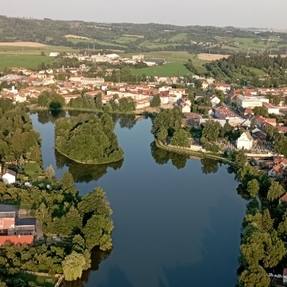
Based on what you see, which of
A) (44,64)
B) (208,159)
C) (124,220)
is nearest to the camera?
(124,220)

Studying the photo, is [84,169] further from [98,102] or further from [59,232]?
[98,102]

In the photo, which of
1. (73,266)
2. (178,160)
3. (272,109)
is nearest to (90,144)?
(178,160)

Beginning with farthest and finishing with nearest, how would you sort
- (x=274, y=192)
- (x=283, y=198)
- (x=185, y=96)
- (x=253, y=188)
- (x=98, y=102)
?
(x=185, y=96) → (x=98, y=102) → (x=253, y=188) → (x=274, y=192) → (x=283, y=198)

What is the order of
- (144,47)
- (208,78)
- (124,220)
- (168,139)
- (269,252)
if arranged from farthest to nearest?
(144,47) < (208,78) < (168,139) < (124,220) < (269,252)

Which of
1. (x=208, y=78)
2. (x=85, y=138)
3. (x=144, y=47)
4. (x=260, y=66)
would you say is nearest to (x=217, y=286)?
(x=85, y=138)

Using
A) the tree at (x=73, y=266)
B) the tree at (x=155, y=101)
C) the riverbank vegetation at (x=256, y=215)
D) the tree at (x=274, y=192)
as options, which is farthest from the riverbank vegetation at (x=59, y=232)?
the tree at (x=155, y=101)

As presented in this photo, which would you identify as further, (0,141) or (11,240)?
(0,141)

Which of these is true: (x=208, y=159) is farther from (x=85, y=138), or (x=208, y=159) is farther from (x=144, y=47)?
(x=144, y=47)
